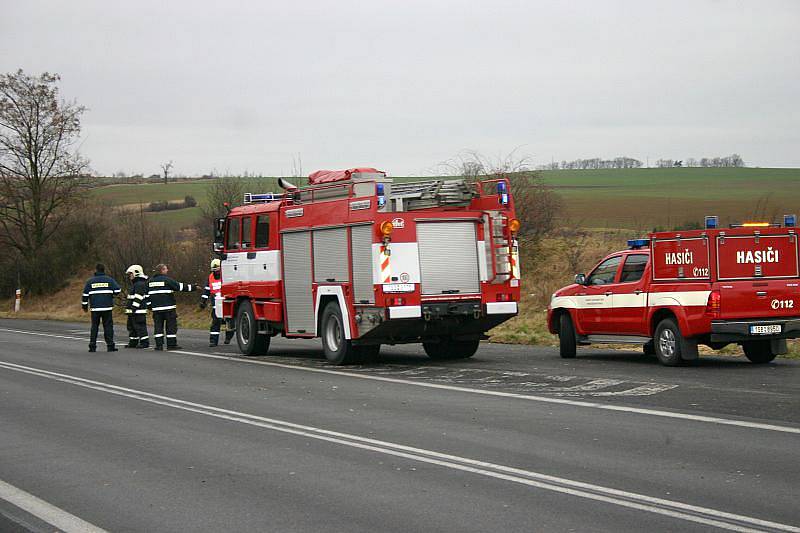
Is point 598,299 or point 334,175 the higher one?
point 334,175

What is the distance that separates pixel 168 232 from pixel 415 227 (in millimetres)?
31138

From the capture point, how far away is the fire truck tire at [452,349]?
18609 millimetres

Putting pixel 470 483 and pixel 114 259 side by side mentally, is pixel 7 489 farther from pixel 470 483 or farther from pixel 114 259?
pixel 114 259

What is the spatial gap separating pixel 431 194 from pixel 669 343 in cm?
448

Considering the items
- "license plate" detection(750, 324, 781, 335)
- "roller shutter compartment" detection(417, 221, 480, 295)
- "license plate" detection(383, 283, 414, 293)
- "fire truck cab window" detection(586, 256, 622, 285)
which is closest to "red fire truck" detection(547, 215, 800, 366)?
"license plate" detection(750, 324, 781, 335)

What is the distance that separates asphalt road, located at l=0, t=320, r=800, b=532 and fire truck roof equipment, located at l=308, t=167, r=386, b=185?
3497 mm

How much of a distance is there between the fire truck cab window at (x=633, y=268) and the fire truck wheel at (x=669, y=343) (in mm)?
1045

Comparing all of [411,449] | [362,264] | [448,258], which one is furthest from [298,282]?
[411,449]

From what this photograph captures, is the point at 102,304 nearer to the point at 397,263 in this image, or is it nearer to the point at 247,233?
the point at 247,233

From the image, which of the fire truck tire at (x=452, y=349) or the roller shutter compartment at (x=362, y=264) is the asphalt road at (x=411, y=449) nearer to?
the roller shutter compartment at (x=362, y=264)

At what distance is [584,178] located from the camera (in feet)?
221

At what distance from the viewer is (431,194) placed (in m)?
17.4

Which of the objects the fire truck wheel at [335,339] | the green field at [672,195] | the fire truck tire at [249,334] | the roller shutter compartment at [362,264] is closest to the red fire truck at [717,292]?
the roller shutter compartment at [362,264]

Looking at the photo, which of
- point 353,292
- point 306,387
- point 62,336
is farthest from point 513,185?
point 306,387
